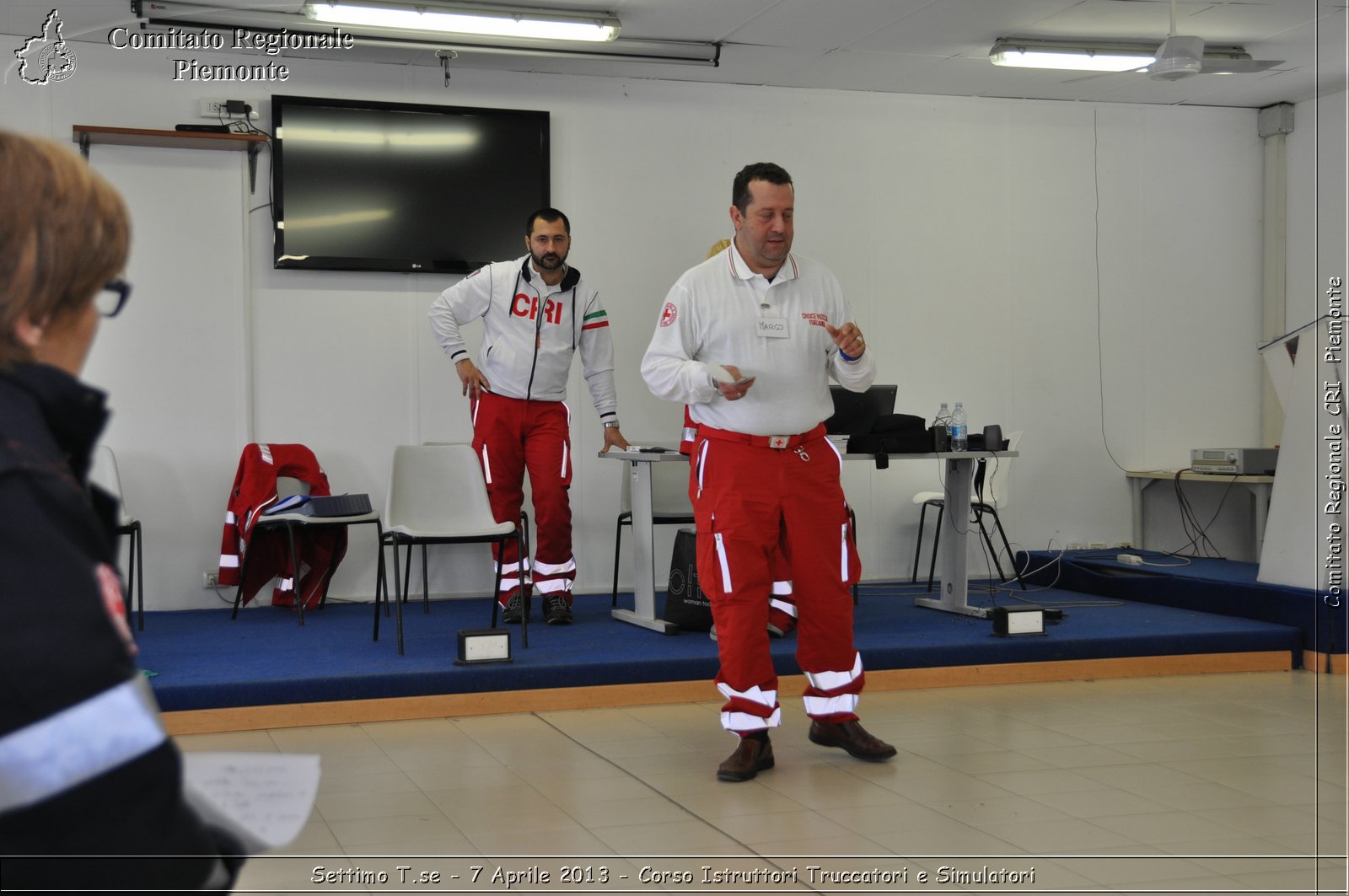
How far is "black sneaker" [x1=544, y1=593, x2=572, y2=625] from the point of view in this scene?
16.4ft

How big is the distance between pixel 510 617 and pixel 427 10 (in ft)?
8.70

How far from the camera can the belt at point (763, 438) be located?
3178 mm

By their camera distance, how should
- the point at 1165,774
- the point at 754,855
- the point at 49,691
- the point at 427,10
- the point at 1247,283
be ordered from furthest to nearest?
1. the point at 1247,283
2. the point at 427,10
3. the point at 1165,774
4. the point at 754,855
5. the point at 49,691

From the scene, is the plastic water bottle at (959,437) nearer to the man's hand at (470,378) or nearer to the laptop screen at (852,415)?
the laptop screen at (852,415)

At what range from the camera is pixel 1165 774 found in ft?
10.5

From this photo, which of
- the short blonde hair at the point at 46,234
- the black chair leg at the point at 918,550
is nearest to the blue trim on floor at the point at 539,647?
the black chair leg at the point at 918,550

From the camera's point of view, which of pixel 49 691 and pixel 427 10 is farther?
pixel 427 10

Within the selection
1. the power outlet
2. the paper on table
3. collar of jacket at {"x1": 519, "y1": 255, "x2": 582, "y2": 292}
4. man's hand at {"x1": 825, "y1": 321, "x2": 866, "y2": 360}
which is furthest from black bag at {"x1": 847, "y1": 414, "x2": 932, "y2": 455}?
the paper on table

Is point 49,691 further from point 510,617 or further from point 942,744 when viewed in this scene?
point 510,617

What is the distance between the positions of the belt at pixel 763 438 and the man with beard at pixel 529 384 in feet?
5.88

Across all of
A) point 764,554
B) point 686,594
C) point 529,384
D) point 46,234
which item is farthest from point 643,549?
point 46,234

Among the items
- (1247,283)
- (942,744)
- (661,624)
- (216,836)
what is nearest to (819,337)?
(942,744)

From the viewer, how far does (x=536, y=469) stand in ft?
16.6

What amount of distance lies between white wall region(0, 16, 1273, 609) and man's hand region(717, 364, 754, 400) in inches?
127
